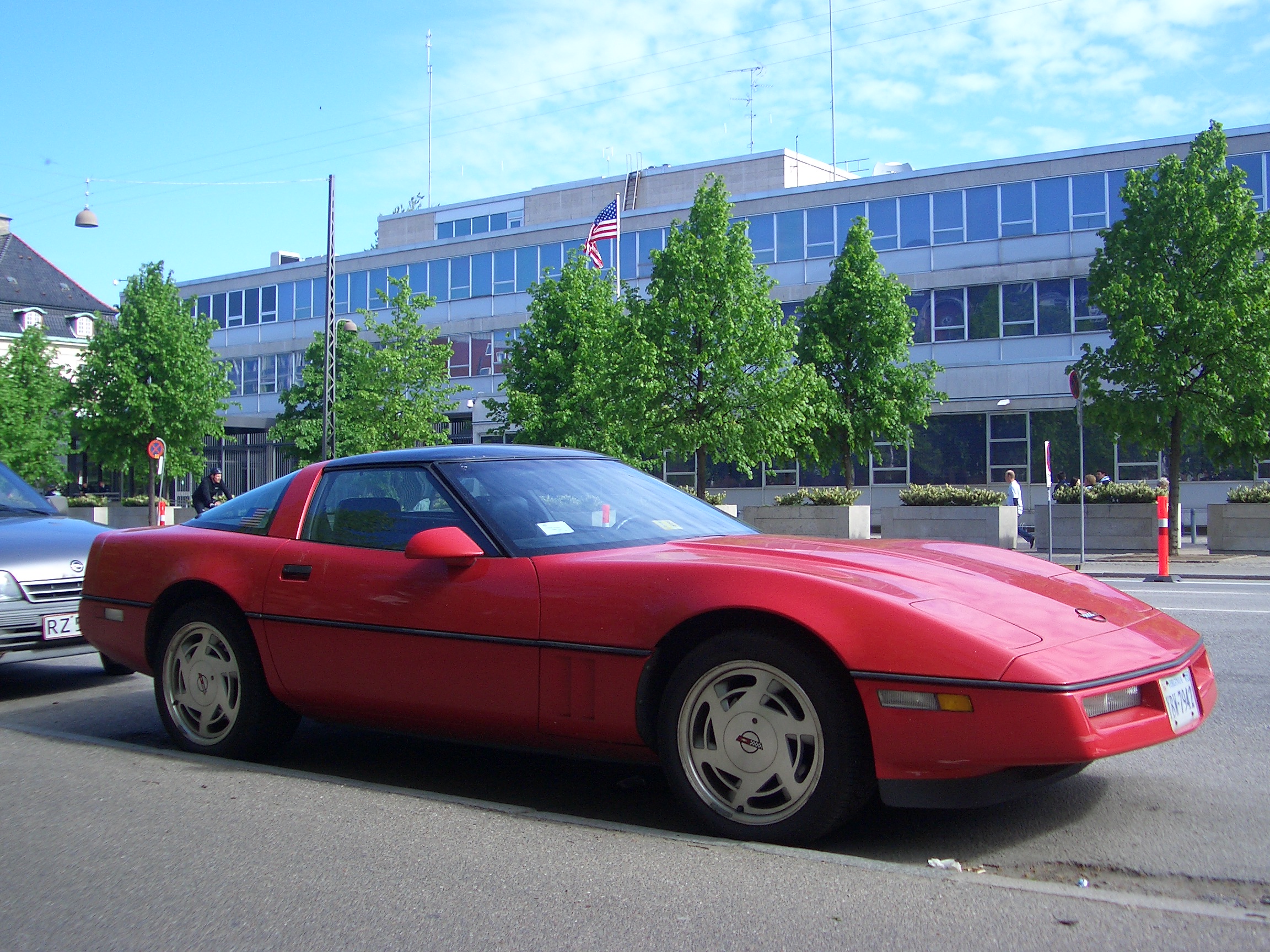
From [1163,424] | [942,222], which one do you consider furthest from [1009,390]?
[1163,424]

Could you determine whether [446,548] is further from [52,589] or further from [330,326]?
[330,326]

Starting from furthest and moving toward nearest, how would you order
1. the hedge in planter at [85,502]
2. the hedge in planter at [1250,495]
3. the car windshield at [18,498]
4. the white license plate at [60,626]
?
1. the hedge in planter at [85,502]
2. the hedge in planter at [1250,495]
3. the car windshield at [18,498]
4. the white license plate at [60,626]

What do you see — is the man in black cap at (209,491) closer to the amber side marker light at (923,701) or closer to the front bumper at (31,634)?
the front bumper at (31,634)

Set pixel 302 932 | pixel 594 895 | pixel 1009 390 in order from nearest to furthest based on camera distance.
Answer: pixel 302 932 < pixel 594 895 < pixel 1009 390

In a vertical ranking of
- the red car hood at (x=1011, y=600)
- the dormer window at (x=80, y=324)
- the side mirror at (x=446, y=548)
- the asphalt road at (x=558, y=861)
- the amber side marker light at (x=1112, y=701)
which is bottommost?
the asphalt road at (x=558, y=861)

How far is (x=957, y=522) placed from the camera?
24.1 metres

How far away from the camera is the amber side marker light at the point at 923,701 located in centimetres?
337

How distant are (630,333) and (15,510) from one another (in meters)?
19.1

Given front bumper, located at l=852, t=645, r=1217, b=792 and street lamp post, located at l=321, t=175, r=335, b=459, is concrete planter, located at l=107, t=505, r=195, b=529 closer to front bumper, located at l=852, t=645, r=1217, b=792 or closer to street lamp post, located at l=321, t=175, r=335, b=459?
street lamp post, located at l=321, t=175, r=335, b=459

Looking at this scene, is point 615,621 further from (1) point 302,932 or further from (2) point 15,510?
(2) point 15,510

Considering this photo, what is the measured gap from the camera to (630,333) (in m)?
26.3

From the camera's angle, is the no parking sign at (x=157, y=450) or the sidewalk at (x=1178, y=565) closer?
the sidewalk at (x=1178, y=565)

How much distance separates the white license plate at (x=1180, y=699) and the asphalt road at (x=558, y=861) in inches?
16.8

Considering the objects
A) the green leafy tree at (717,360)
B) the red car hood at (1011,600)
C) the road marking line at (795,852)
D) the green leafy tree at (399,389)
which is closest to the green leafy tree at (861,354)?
the green leafy tree at (717,360)
